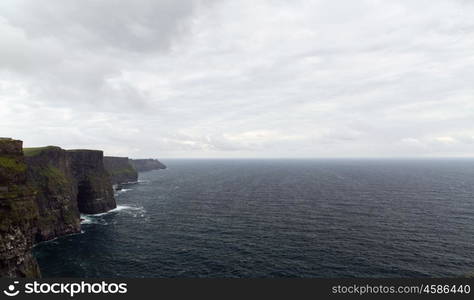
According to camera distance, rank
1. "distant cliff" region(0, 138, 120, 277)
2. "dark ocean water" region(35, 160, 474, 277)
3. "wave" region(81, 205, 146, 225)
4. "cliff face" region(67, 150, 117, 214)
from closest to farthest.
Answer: "distant cliff" region(0, 138, 120, 277) → "dark ocean water" region(35, 160, 474, 277) → "wave" region(81, 205, 146, 225) → "cliff face" region(67, 150, 117, 214)

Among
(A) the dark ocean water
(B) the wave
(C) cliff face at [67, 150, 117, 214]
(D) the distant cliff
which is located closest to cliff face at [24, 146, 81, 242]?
(D) the distant cliff

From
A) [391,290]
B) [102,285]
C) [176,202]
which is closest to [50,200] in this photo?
[176,202]

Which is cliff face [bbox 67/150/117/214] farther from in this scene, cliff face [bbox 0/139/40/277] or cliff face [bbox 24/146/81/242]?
cliff face [bbox 0/139/40/277]

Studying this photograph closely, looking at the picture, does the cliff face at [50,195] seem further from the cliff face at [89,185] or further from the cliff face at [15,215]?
the cliff face at [15,215]

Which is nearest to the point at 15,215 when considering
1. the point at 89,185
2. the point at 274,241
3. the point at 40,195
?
the point at 40,195

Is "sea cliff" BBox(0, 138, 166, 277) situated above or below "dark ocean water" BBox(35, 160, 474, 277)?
above

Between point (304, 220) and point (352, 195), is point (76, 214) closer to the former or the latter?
point (304, 220)

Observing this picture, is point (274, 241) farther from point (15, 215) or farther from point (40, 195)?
point (40, 195)

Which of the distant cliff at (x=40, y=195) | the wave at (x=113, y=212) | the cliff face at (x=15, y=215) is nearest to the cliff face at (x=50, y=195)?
the distant cliff at (x=40, y=195)

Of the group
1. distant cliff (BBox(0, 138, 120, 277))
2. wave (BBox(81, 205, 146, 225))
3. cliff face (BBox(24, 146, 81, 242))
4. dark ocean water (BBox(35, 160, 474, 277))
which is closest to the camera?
distant cliff (BBox(0, 138, 120, 277))
